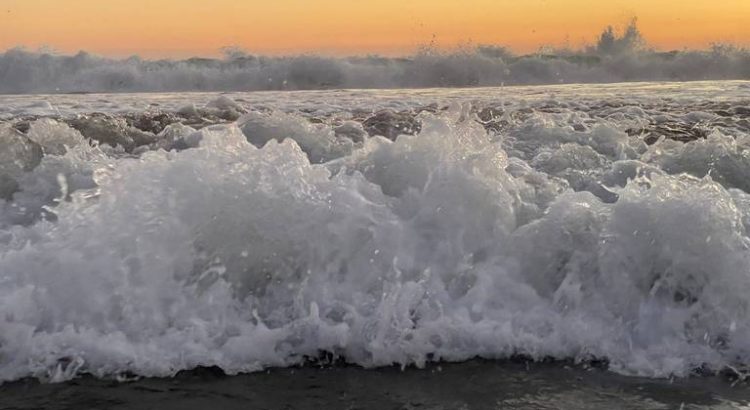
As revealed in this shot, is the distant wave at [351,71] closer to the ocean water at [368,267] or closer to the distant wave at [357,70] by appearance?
the distant wave at [357,70]

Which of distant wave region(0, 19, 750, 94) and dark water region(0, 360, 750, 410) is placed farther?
distant wave region(0, 19, 750, 94)

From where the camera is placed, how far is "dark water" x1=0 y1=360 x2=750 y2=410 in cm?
305

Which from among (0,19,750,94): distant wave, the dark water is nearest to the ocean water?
the dark water

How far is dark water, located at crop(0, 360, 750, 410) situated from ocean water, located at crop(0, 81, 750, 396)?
0.33ft

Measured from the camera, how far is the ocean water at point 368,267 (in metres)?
3.52

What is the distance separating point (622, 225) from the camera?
4.16 m

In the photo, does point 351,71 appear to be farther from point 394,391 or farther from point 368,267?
point 394,391

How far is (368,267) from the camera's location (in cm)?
401

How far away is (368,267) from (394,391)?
Answer: 3.09 feet

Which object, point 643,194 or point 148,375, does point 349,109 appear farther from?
point 148,375

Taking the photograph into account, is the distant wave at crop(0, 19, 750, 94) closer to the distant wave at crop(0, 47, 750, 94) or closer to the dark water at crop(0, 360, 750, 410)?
the distant wave at crop(0, 47, 750, 94)

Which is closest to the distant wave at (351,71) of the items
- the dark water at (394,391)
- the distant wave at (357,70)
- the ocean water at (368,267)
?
the distant wave at (357,70)

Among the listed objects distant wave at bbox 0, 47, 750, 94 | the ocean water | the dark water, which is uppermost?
distant wave at bbox 0, 47, 750, 94

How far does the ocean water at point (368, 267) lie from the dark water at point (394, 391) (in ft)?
0.33
